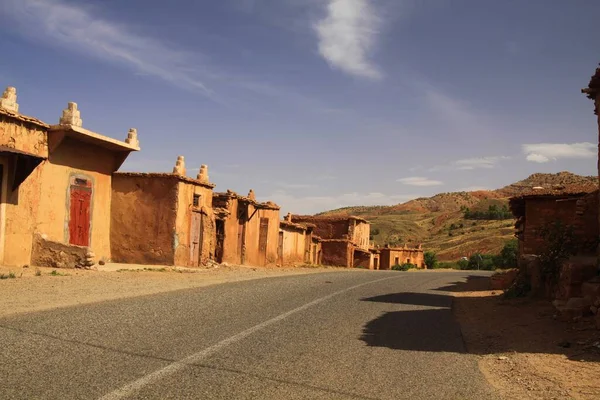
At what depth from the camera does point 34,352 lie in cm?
619

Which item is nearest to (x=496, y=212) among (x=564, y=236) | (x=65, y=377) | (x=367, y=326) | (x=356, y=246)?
(x=356, y=246)

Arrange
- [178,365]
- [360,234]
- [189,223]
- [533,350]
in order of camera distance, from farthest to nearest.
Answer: [360,234] < [189,223] < [533,350] < [178,365]

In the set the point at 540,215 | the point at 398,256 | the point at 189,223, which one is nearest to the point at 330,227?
the point at 398,256

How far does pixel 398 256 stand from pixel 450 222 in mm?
41745

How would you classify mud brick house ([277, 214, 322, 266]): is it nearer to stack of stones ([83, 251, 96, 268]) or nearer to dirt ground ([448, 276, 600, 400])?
stack of stones ([83, 251, 96, 268])

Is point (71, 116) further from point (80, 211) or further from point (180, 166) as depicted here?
point (180, 166)

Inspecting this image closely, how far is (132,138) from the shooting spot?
2383cm

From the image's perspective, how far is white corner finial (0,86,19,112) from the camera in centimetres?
1789

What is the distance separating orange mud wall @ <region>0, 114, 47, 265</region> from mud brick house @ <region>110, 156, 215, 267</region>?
15.9 feet

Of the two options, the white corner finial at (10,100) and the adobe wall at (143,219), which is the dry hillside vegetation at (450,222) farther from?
the white corner finial at (10,100)

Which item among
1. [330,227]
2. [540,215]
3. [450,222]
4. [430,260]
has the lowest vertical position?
Answer: [430,260]

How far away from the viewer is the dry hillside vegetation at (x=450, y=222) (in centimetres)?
6981

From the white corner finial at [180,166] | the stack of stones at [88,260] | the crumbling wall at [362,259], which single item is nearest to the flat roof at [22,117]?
the stack of stones at [88,260]

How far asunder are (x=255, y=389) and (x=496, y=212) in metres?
90.2
